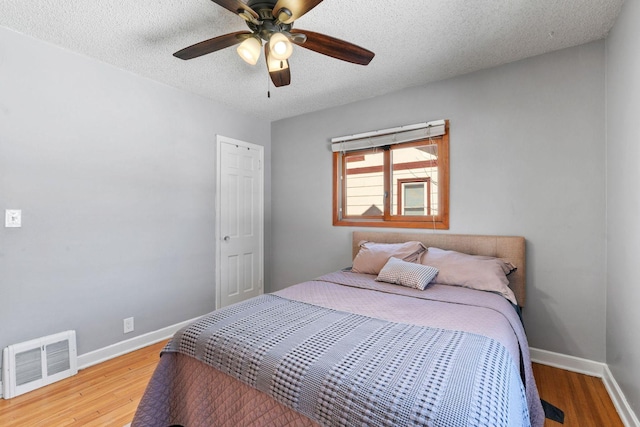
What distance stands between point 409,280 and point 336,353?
1.19 metres

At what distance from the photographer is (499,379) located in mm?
1073

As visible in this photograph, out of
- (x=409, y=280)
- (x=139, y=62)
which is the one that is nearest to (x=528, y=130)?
(x=409, y=280)

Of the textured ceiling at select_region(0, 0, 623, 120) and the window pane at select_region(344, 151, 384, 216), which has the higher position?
the textured ceiling at select_region(0, 0, 623, 120)

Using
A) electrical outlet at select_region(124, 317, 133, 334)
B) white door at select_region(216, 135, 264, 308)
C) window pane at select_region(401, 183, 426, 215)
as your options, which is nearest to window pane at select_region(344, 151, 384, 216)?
window pane at select_region(401, 183, 426, 215)

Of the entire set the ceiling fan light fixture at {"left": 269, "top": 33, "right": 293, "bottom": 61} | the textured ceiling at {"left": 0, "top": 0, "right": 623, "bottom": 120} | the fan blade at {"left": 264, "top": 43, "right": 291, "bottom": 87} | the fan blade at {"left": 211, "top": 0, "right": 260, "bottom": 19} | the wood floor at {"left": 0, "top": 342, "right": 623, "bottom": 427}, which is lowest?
the wood floor at {"left": 0, "top": 342, "right": 623, "bottom": 427}

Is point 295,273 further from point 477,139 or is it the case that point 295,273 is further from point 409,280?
point 477,139

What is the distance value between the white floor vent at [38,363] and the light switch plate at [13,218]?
815 mm

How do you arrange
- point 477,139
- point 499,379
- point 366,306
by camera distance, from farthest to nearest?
point 477,139, point 366,306, point 499,379

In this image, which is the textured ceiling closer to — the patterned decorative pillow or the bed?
the patterned decorative pillow

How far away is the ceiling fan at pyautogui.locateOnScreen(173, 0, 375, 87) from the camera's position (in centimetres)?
151

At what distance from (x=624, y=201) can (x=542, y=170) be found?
64cm

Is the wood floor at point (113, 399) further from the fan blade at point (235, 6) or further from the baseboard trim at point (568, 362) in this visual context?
the fan blade at point (235, 6)

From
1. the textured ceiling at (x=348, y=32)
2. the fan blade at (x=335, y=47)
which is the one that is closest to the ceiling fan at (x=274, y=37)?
the fan blade at (x=335, y=47)

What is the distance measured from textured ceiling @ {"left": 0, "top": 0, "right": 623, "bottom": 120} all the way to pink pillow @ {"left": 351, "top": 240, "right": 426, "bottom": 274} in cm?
157
